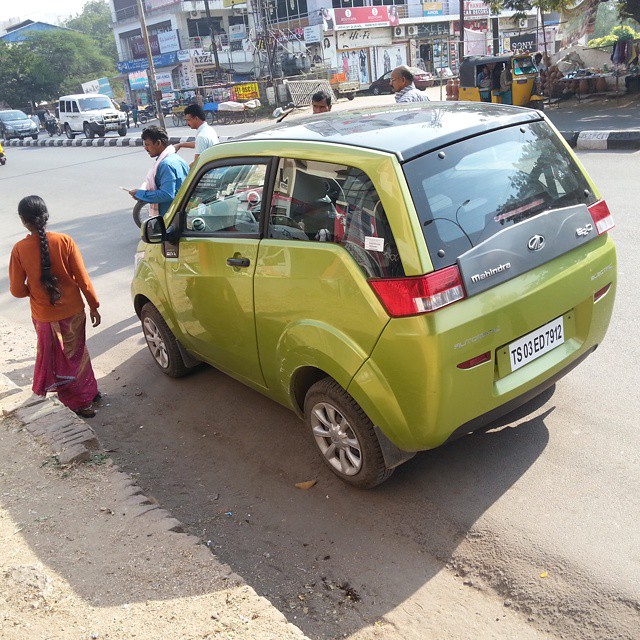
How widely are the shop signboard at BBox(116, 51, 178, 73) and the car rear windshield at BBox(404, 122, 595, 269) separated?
61071mm

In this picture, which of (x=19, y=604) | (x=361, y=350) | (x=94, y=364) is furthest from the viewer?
(x=94, y=364)

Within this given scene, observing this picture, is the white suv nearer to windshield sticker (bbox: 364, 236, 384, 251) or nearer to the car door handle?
the car door handle

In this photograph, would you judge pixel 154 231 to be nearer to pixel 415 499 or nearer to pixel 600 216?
pixel 415 499

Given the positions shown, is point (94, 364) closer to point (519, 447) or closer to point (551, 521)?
point (519, 447)

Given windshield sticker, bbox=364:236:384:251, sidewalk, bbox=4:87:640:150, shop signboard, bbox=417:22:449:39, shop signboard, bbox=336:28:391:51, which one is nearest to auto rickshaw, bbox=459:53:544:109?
sidewalk, bbox=4:87:640:150

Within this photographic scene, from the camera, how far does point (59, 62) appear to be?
6794cm

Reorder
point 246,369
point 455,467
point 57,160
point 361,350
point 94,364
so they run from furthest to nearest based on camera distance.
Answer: point 57,160, point 94,364, point 246,369, point 455,467, point 361,350

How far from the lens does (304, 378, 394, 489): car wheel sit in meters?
3.30

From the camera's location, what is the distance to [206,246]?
413 centimetres

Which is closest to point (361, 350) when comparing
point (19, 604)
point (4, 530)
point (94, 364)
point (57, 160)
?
point (19, 604)

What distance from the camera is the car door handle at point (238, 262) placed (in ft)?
12.3

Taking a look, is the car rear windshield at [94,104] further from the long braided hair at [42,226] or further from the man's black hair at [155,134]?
the long braided hair at [42,226]

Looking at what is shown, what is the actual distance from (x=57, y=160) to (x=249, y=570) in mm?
24264

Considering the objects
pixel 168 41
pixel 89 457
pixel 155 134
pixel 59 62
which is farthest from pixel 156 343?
pixel 59 62
